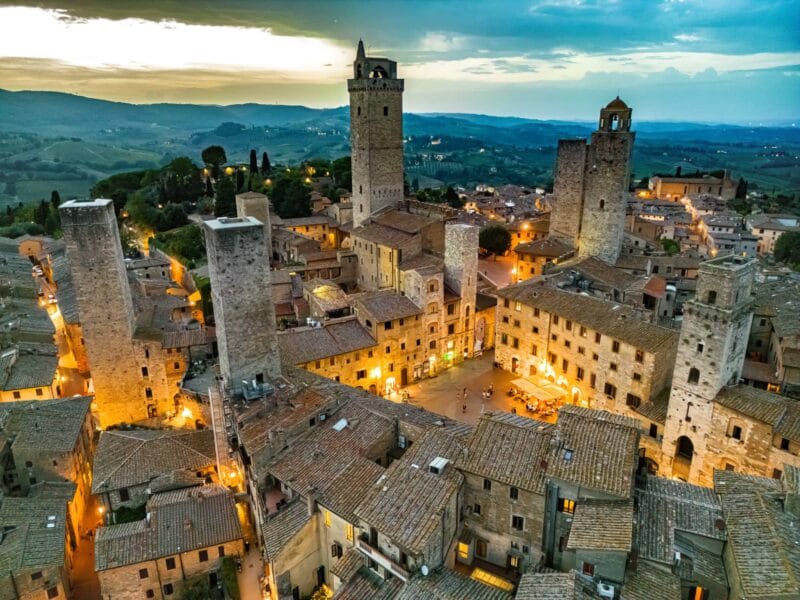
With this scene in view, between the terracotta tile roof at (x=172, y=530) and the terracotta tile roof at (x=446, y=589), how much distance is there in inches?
448

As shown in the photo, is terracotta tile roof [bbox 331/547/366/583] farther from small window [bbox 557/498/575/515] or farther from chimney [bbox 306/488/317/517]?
small window [bbox 557/498/575/515]

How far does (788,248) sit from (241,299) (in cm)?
8084

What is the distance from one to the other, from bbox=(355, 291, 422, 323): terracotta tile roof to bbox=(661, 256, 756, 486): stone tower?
20.8 m

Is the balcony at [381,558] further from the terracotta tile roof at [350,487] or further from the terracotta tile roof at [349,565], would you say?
the terracotta tile roof at [350,487]

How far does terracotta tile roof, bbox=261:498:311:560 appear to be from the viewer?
22391 mm

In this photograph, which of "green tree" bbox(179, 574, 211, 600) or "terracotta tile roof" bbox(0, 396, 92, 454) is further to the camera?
"terracotta tile roof" bbox(0, 396, 92, 454)


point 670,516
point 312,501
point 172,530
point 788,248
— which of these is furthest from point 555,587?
point 788,248

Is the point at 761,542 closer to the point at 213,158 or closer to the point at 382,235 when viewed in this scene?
the point at 382,235

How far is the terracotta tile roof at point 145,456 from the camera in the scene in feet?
98.8

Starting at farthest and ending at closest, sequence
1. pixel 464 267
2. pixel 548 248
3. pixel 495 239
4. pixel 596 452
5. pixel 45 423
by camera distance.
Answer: pixel 495 239 < pixel 548 248 < pixel 464 267 < pixel 45 423 < pixel 596 452

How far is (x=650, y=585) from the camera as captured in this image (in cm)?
1922

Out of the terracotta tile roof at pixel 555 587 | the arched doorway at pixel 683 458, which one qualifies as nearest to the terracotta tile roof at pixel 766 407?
the arched doorway at pixel 683 458

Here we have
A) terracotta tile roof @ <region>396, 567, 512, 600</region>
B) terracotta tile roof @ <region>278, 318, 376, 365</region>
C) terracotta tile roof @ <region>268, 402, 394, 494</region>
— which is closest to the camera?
terracotta tile roof @ <region>396, 567, 512, 600</region>

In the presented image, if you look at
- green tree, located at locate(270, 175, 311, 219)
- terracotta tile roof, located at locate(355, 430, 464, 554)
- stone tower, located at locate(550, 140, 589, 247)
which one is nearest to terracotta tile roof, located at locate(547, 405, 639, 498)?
terracotta tile roof, located at locate(355, 430, 464, 554)
